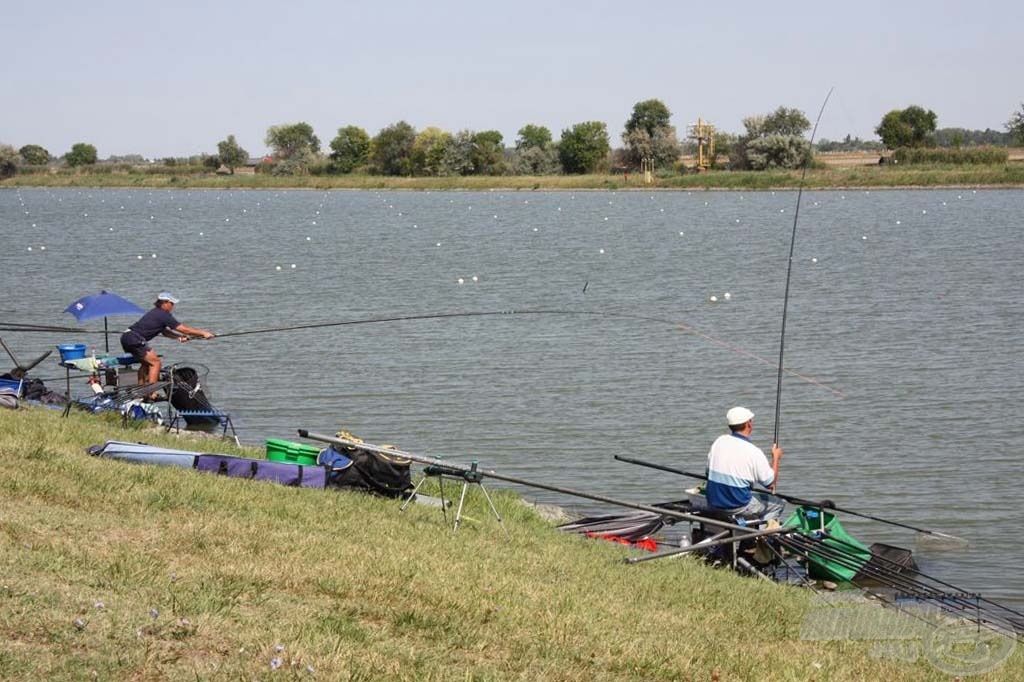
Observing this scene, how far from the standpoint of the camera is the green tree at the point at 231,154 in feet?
491

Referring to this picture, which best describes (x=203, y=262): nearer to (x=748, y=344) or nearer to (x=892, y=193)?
(x=748, y=344)

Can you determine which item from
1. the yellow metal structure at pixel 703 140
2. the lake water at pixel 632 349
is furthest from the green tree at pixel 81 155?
the lake water at pixel 632 349

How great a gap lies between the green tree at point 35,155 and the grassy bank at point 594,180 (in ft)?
82.7

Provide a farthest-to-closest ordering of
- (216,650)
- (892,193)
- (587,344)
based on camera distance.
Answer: (892,193) → (587,344) → (216,650)

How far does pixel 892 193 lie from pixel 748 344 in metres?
68.1

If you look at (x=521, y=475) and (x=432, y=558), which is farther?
(x=521, y=475)

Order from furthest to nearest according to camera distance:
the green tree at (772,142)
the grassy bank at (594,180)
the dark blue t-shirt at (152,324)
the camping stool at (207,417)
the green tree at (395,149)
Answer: the green tree at (395,149), the green tree at (772,142), the grassy bank at (594,180), the dark blue t-shirt at (152,324), the camping stool at (207,417)

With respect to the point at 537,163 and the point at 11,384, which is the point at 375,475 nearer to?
the point at 11,384

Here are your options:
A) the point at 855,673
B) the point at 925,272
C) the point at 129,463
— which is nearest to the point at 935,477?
the point at 855,673

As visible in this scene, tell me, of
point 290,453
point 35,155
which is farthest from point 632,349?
point 35,155

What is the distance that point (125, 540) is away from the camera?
7527 mm

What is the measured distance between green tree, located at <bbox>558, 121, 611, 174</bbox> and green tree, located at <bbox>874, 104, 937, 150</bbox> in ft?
87.8

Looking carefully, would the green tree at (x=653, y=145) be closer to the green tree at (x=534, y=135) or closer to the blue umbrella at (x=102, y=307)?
the green tree at (x=534, y=135)

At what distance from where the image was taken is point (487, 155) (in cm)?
12319
